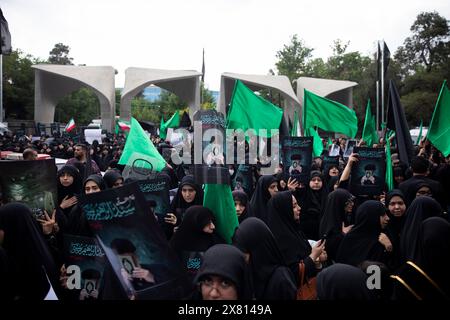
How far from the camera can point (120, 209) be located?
2.41 m

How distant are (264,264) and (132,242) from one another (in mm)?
705

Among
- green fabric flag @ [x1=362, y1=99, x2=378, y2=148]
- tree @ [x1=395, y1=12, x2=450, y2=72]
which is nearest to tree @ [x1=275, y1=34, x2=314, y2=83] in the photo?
tree @ [x1=395, y1=12, x2=450, y2=72]

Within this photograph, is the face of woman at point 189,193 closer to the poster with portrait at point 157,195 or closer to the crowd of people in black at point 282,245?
the crowd of people in black at point 282,245

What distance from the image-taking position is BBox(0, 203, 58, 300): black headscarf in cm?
282

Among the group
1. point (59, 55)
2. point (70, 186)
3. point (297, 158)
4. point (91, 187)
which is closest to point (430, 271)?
point (91, 187)

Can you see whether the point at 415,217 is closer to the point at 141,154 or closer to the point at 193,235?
the point at 193,235

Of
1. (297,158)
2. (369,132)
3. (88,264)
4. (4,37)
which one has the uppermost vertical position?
(4,37)

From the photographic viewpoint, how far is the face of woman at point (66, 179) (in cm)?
453

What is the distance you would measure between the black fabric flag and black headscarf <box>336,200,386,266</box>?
3.03m

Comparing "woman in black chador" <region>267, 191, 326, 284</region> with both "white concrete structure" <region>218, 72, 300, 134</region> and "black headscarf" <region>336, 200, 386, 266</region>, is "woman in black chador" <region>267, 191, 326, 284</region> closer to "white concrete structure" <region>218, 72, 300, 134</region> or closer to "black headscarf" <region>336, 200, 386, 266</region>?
"black headscarf" <region>336, 200, 386, 266</region>

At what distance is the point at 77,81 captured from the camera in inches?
1195

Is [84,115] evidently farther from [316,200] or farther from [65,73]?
[316,200]

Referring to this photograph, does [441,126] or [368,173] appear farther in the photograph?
[441,126]
